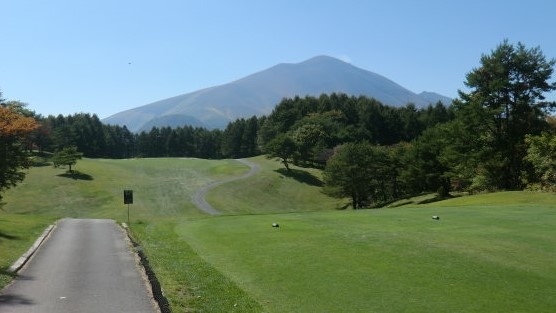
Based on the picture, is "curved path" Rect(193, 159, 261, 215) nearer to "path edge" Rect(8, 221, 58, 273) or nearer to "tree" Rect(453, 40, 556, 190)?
A: "tree" Rect(453, 40, 556, 190)

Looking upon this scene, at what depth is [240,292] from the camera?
12.5 metres

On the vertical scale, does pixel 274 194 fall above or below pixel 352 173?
below

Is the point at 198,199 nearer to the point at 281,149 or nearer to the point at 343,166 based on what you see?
the point at 343,166

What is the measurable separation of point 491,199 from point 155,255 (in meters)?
34.2

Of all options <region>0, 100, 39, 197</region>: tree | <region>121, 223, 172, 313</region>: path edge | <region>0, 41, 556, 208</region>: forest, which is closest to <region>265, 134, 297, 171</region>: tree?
<region>0, 41, 556, 208</region>: forest

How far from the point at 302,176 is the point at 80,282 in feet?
303

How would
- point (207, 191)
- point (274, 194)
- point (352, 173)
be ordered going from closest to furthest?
1. point (352, 173)
2. point (207, 191)
3. point (274, 194)

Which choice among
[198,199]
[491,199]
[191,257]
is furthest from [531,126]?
[191,257]

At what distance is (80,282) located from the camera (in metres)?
14.7

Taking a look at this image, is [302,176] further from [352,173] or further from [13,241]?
[13,241]

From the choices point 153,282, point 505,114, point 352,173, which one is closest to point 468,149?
point 505,114

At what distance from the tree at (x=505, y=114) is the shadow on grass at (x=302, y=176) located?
141 feet

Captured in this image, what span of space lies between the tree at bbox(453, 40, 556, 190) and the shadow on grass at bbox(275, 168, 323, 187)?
42965 millimetres

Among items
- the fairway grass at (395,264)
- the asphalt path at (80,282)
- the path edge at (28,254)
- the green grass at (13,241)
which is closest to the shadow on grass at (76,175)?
the green grass at (13,241)
